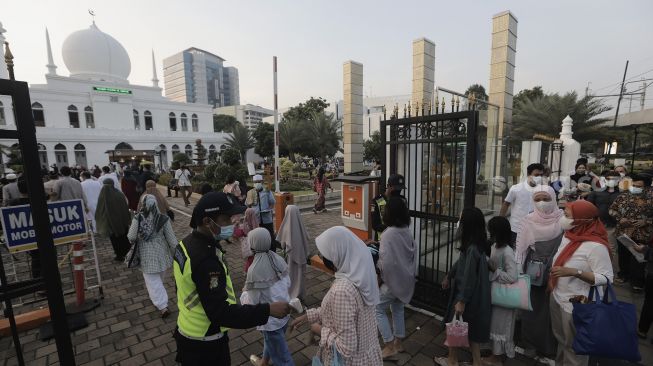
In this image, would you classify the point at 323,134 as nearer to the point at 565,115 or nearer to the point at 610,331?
the point at 565,115

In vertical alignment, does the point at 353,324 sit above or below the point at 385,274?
above

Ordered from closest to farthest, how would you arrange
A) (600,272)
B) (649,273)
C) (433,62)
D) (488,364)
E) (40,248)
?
(40,248) → (600,272) → (488,364) → (649,273) → (433,62)

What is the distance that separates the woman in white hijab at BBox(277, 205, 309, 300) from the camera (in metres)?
4.44

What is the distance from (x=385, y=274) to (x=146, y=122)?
4639cm

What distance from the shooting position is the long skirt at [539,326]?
11.0 feet

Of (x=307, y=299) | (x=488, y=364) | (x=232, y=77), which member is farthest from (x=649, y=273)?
(x=232, y=77)

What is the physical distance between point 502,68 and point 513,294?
6.98 meters

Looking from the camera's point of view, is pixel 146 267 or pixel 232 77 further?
pixel 232 77

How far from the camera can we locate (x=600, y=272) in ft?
8.77

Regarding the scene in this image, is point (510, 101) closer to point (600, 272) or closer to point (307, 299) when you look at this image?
point (600, 272)

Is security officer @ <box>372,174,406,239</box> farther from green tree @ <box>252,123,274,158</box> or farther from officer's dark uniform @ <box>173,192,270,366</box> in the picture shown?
green tree @ <box>252,123,274,158</box>

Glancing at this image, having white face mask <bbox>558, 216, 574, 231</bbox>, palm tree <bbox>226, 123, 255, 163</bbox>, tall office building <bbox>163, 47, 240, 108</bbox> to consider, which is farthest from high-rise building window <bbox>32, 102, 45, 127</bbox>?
tall office building <bbox>163, 47, 240, 108</bbox>

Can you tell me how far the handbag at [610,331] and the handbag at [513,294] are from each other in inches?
17.9

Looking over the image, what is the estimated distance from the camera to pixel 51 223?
3889mm
